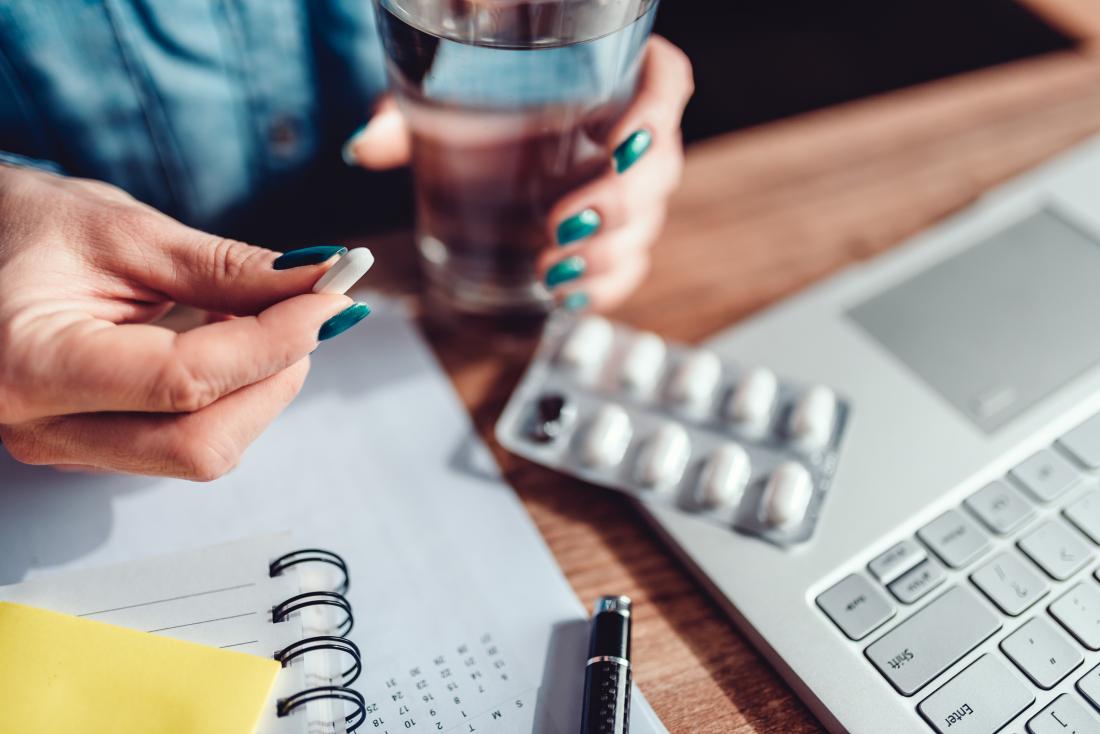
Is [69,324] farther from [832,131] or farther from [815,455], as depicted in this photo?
[832,131]

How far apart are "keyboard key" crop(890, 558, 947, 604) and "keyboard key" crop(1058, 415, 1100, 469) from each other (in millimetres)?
108

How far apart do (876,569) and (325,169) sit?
0.44m

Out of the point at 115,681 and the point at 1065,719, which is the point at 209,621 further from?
the point at 1065,719

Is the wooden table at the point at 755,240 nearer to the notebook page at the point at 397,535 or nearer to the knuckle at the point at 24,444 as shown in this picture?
the notebook page at the point at 397,535

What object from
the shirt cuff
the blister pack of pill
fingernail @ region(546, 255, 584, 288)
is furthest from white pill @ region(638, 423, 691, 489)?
the shirt cuff

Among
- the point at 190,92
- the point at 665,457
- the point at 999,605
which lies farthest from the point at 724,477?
the point at 190,92

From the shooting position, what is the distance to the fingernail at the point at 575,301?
0.50m

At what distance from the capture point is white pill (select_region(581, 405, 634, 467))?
0.43 metres

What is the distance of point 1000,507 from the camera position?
41 cm

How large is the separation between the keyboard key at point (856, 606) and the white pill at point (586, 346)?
17cm

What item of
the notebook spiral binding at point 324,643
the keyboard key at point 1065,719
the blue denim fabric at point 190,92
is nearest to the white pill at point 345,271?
the notebook spiral binding at point 324,643

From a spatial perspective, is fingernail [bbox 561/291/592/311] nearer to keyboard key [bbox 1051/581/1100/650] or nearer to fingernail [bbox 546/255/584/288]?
fingernail [bbox 546/255/584/288]

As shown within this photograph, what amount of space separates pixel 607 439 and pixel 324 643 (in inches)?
6.6

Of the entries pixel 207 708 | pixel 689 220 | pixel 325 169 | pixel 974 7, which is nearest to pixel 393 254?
pixel 325 169
